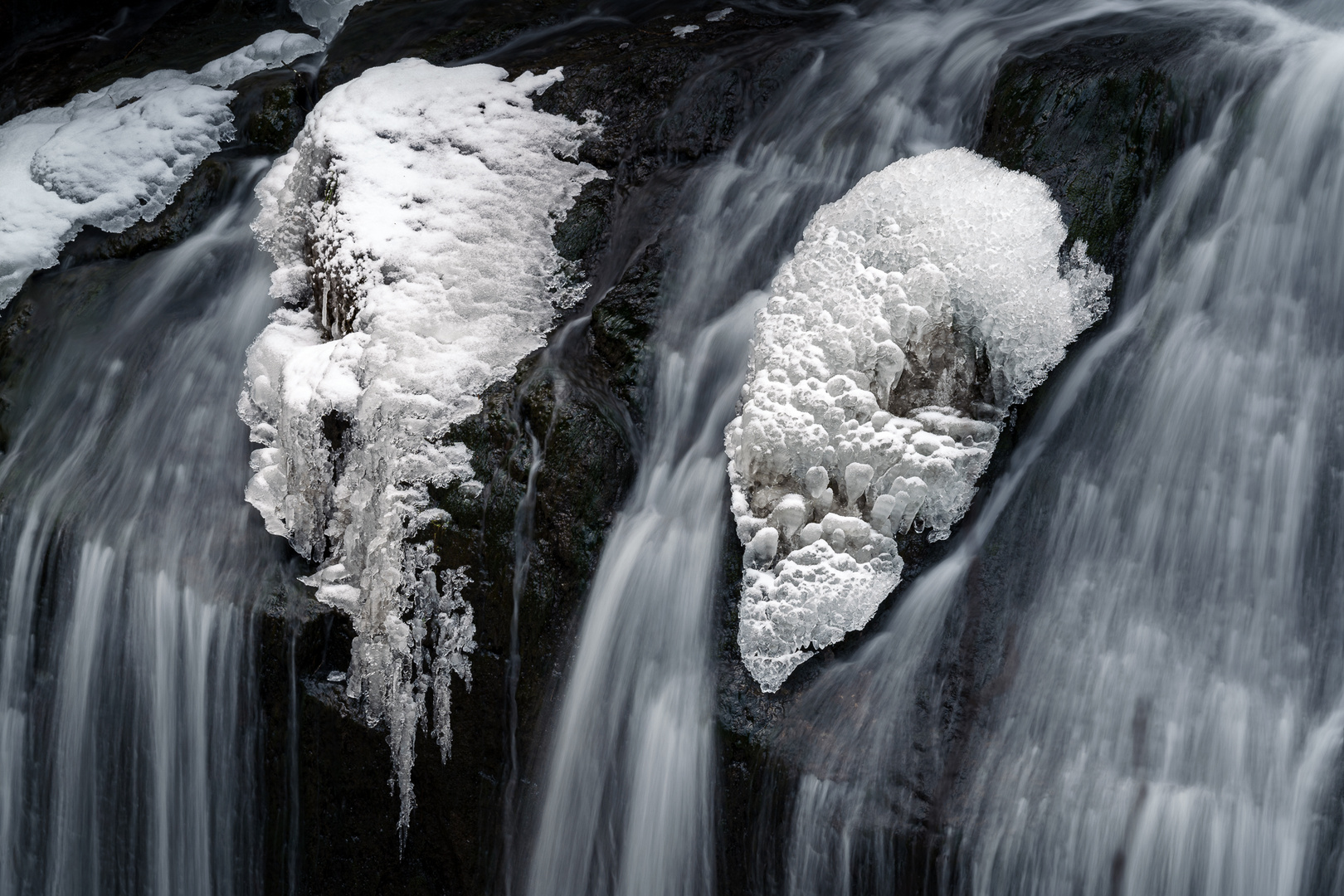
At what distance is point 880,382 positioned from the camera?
319 centimetres

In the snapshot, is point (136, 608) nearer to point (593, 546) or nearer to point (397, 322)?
point (397, 322)

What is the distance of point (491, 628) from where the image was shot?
3.40 m

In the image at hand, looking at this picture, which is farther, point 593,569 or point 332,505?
point 332,505

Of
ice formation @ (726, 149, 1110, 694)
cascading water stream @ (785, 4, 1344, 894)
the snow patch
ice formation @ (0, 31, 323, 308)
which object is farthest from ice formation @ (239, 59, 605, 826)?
the snow patch

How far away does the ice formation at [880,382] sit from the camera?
3076 mm

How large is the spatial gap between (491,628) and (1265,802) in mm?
2018

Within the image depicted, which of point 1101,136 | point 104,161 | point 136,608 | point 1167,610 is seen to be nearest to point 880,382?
point 1167,610

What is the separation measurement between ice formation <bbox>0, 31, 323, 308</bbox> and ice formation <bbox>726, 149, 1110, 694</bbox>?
10.4ft

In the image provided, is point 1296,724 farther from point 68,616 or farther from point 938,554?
point 68,616

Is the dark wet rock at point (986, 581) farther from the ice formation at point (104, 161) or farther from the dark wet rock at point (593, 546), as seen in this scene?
the ice formation at point (104, 161)

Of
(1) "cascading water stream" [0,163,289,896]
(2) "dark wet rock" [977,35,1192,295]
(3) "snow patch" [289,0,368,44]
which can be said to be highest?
(3) "snow patch" [289,0,368,44]

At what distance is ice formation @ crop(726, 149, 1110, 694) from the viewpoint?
3.08 meters

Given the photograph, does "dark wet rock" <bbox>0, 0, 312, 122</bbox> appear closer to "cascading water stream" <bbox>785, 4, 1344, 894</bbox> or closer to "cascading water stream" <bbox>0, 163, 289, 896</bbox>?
"cascading water stream" <bbox>0, 163, 289, 896</bbox>

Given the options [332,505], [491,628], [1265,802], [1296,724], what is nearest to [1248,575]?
[1296,724]
